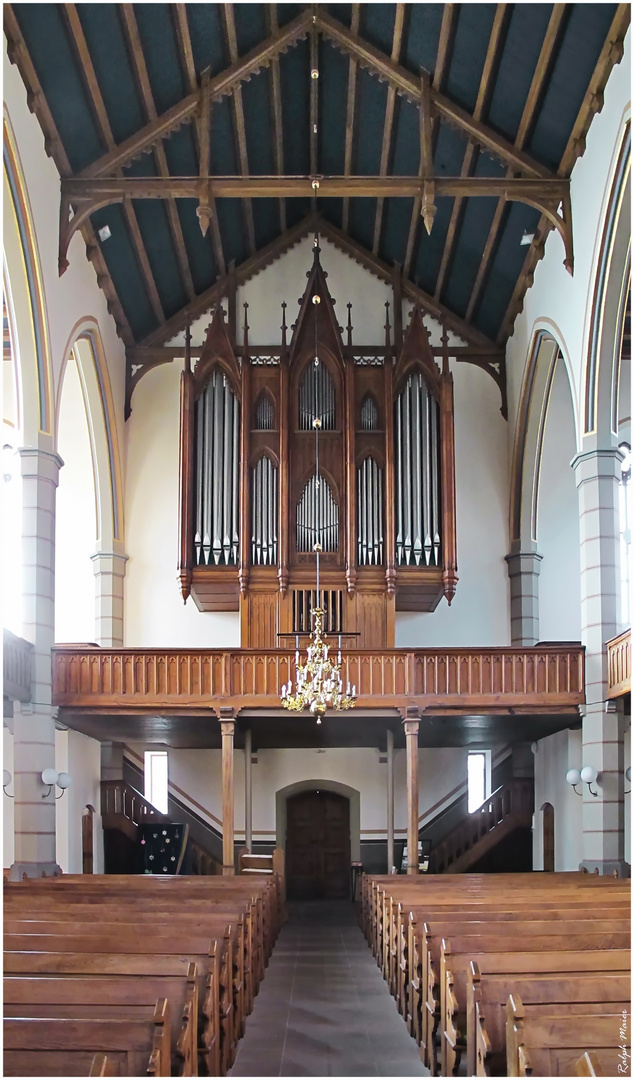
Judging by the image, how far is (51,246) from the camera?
17.1 m

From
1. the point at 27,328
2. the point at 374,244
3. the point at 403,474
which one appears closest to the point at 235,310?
the point at 374,244

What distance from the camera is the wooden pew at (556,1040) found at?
211 inches

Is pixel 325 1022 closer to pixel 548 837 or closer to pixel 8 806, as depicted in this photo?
pixel 8 806

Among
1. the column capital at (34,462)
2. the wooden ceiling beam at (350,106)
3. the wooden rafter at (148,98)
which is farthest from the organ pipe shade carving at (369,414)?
the column capital at (34,462)

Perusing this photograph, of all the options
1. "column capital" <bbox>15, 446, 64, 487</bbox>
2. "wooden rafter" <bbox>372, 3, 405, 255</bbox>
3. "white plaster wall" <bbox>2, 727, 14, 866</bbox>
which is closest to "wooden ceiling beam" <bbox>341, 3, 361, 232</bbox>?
"wooden rafter" <bbox>372, 3, 405, 255</bbox>

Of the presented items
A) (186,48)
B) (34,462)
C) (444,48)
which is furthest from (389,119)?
(34,462)

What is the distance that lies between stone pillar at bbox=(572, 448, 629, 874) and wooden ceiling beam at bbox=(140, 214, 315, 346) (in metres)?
9.04

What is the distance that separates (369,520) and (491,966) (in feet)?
44.3

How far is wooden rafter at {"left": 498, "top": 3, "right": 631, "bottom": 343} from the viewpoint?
47.1 feet

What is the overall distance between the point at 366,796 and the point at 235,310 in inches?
387

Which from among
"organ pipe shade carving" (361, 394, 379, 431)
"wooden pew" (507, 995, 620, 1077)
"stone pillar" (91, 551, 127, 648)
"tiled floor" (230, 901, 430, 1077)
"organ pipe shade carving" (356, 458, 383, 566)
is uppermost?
"organ pipe shade carving" (361, 394, 379, 431)

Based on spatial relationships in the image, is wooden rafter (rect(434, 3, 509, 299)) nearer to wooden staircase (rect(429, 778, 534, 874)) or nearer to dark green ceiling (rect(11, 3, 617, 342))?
dark green ceiling (rect(11, 3, 617, 342))

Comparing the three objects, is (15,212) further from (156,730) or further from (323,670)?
(156,730)

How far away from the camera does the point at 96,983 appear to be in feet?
19.8
